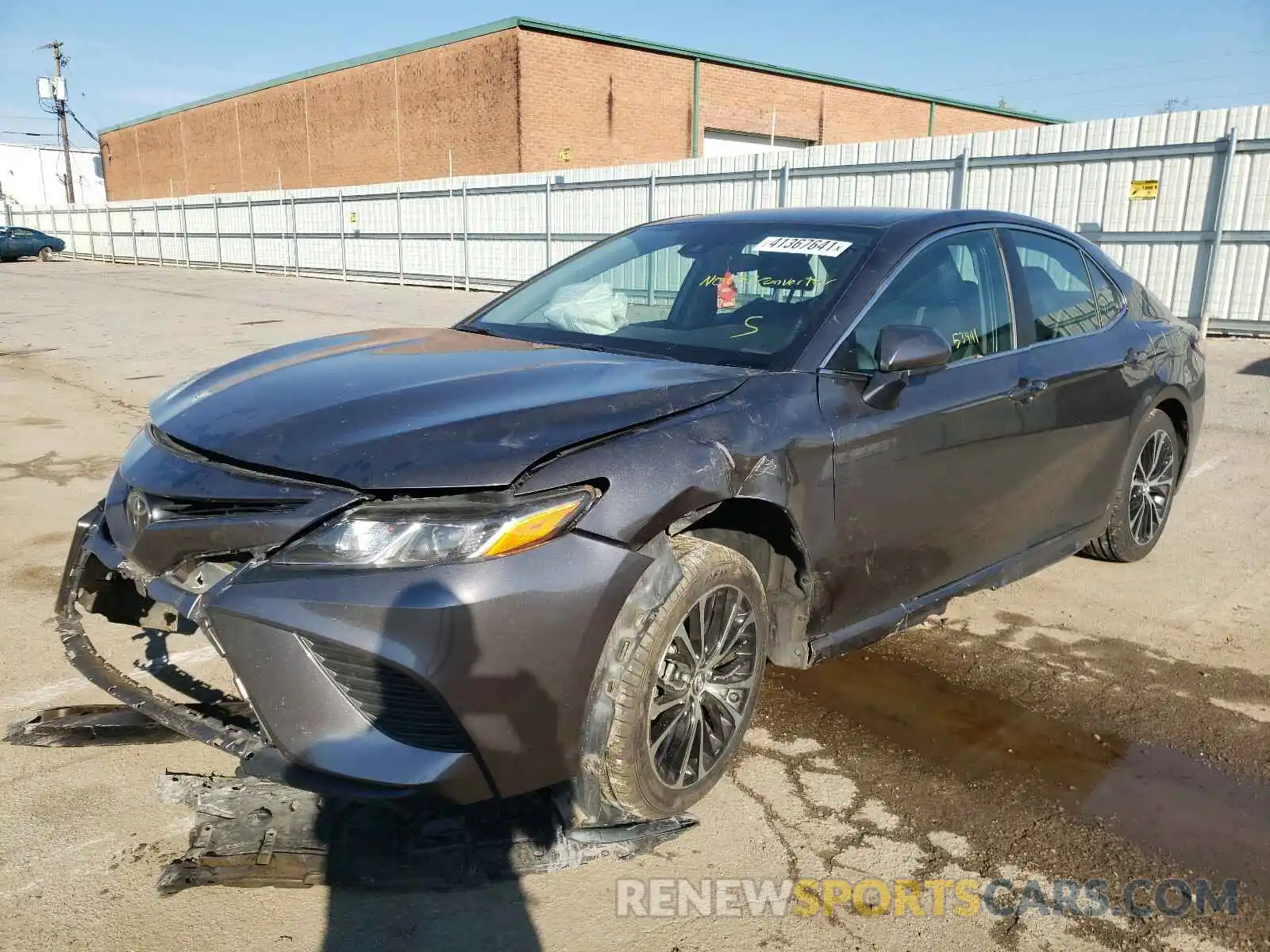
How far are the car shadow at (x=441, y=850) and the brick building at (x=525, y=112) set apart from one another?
2865 centimetres

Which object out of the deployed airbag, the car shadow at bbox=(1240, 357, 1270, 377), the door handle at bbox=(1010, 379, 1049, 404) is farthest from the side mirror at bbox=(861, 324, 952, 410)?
the car shadow at bbox=(1240, 357, 1270, 377)

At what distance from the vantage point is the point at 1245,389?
30.3 ft

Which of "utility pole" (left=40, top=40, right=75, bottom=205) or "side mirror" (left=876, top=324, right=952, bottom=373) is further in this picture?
"utility pole" (left=40, top=40, right=75, bottom=205)

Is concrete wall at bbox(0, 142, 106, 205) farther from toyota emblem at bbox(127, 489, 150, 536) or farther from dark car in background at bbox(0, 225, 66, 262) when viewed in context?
toyota emblem at bbox(127, 489, 150, 536)

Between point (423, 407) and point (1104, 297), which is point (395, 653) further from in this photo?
point (1104, 297)

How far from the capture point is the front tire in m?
2.39

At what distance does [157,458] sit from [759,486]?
1633mm

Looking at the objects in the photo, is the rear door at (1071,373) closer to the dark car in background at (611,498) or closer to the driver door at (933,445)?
the dark car in background at (611,498)

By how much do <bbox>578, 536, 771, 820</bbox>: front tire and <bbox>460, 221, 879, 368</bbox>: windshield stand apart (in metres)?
0.72

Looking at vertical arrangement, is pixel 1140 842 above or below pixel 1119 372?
below

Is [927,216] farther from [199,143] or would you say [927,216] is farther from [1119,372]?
[199,143]

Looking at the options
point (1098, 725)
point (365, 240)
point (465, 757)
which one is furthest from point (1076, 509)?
point (365, 240)

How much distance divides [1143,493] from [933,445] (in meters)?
2.11

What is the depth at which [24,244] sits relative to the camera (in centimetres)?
4044
